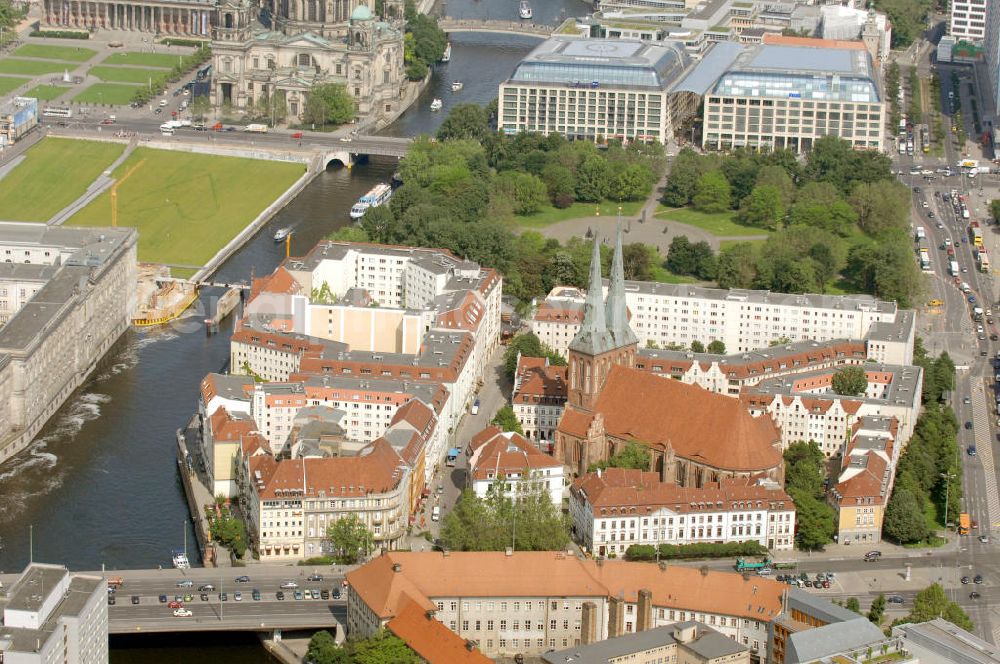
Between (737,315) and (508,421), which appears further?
(737,315)

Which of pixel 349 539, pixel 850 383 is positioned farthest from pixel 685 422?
pixel 349 539

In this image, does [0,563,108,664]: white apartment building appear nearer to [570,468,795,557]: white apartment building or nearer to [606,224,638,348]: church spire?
[570,468,795,557]: white apartment building

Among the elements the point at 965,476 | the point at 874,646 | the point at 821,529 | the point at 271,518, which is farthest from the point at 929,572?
the point at 271,518

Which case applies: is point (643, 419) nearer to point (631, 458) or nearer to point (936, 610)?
point (631, 458)

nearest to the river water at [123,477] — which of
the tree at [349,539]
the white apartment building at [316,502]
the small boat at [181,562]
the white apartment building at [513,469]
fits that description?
the small boat at [181,562]

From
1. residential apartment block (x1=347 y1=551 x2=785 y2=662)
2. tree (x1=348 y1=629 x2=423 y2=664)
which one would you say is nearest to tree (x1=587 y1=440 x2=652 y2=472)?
residential apartment block (x1=347 y1=551 x2=785 y2=662)

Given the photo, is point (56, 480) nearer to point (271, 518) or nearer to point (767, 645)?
point (271, 518)

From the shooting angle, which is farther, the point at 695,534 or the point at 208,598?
the point at 695,534
